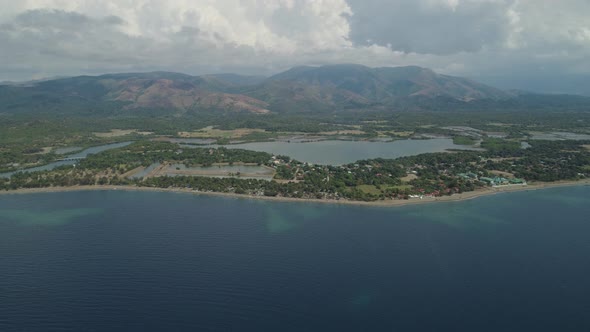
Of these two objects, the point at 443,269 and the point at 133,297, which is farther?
the point at 443,269

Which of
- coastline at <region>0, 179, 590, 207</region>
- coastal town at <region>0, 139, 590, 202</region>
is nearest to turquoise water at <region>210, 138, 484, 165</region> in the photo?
coastal town at <region>0, 139, 590, 202</region>

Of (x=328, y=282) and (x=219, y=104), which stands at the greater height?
(x=219, y=104)

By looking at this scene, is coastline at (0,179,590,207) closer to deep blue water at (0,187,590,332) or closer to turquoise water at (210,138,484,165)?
deep blue water at (0,187,590,332)

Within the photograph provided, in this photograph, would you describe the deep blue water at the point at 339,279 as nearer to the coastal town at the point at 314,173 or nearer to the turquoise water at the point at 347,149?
the coastal town at the point at 314,173

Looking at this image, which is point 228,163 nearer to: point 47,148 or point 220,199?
point 220,199

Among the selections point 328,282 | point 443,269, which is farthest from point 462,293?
point 328,282

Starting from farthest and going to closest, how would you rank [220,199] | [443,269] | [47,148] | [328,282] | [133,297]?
[47,148] < [220,199] < [443,269] < [328,282] < [133,297]

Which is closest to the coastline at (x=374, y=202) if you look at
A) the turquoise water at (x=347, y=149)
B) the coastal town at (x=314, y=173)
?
the coastal town at (x=314, y=173)

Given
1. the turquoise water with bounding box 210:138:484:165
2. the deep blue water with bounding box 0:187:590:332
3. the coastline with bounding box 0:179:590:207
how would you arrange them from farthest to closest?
the turquoise water with bounding box 210:138:484:165 → the coastline with bounding box 0:179:590:207 → the deep blue water with bounding box 0:187:590:332
